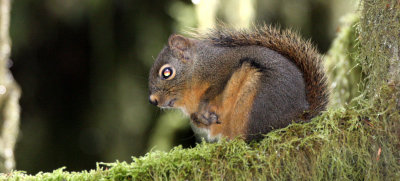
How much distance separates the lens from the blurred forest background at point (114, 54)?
367cm

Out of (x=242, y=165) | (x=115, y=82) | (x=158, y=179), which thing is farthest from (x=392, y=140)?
(x=115, y=82)

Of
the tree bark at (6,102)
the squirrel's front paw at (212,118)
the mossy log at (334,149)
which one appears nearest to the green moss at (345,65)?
the squirrel's front paw at (212,118)

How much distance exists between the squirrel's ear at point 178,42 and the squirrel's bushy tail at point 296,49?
5.9 inches

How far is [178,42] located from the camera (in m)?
2.56

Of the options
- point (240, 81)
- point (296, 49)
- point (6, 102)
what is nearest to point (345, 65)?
point (296, 49)

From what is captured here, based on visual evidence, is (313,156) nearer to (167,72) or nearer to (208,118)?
(208,118)

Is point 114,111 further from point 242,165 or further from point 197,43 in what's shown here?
point 242,165

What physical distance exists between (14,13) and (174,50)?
1626 mm

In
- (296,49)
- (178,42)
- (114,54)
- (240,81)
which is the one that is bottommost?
(240,81)

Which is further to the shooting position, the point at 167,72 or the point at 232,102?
the point at 167,72

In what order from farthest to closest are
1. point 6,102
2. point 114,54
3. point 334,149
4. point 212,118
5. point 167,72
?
point 114,54
point 6,102
point 167,72
point 212,118
point 334,149

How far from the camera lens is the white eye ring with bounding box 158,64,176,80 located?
2.51 m

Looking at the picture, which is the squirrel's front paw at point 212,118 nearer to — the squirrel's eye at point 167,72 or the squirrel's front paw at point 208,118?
the squirrel's front paw at point 208,118

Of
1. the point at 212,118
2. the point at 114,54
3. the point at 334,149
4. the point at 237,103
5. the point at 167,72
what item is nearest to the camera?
the point at 334,149
